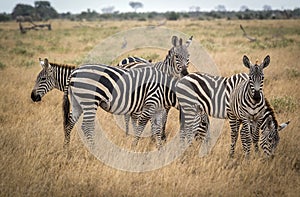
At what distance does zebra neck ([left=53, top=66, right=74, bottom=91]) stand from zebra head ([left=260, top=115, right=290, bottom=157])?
145 inches

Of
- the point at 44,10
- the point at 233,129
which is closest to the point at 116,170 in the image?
the point at 233,129

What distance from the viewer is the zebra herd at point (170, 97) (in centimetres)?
514

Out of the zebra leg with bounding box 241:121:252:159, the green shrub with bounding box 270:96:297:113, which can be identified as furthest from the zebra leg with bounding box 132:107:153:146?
the green shrub with bounding box 270:96:297:113

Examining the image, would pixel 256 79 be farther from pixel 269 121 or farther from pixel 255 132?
pixel 255 132

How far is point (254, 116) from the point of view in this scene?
16.4 feet

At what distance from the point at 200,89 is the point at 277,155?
5.55ft

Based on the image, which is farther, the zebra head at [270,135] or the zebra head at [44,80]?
the zebra head at [44,80]

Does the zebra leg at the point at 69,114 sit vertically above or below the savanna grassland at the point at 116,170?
above

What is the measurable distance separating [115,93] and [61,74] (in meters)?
1.49

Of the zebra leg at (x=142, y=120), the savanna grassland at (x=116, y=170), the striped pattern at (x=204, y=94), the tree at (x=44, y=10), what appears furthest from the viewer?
the tree at (x=44, y=10)

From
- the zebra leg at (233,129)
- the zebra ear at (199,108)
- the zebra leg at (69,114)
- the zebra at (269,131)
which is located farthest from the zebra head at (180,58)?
the zebra leg at (69,114)

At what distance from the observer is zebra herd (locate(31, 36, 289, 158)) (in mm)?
5145

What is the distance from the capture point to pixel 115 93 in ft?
17.6

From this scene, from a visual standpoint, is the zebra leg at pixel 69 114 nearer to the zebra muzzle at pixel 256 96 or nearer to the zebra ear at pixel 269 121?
the zebra muzzle at pixel 256 96
